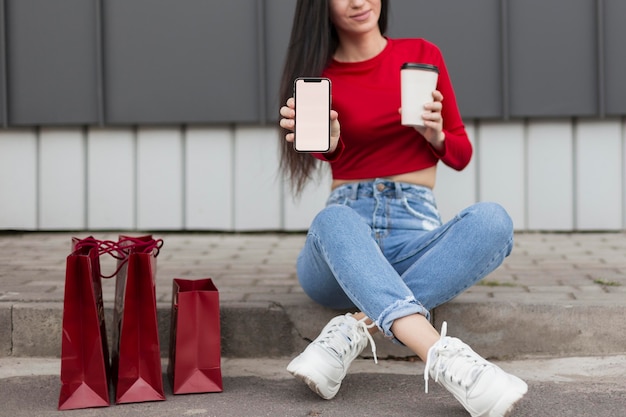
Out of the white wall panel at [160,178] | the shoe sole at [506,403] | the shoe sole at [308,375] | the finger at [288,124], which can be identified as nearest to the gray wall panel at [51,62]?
the white wall panel at [160,178]

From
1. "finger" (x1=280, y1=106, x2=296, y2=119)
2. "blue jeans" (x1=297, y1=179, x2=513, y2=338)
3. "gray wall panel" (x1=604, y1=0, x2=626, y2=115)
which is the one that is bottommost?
"blue jeans" (x1=297, y1=179, x2=513, y2=338)

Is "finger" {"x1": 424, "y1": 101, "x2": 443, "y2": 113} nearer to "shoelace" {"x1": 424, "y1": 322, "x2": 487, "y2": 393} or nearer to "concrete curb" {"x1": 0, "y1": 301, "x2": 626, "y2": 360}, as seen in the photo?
"shoelace" {"x1": 424, "y1": 322, "x2": 487, "y2": 393}

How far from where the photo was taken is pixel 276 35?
6074mm

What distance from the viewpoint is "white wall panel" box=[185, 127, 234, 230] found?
6.22 meters

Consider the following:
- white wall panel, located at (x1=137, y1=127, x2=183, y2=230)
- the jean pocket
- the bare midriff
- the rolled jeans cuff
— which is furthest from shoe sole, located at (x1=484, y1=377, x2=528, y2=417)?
white wall panel, located at (x1=137, y1=127, x2=183, y2=230)

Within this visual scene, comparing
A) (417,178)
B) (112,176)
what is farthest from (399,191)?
(112,176)

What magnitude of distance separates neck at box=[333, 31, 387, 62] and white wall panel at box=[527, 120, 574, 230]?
104 inches

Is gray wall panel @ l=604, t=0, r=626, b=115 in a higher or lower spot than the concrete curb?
higher

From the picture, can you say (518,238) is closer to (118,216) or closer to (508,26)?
(508,26)

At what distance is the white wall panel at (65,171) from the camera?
20.5ft

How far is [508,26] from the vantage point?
19.7 feet

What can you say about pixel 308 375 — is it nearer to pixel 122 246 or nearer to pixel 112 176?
pixel 122 246

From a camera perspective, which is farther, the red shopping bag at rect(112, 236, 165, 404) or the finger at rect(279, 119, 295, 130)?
the finger at rect(279, 119, 295, 130)

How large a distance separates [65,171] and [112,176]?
0.31 metres
